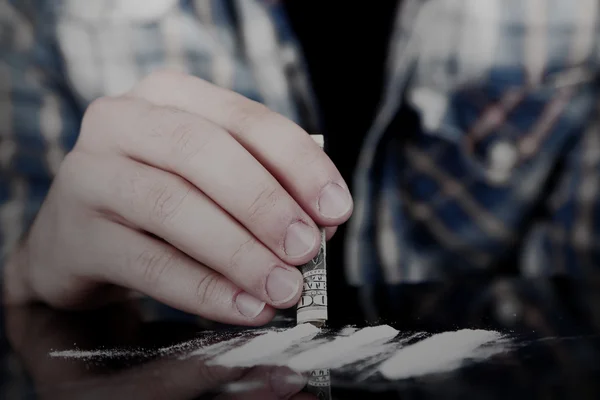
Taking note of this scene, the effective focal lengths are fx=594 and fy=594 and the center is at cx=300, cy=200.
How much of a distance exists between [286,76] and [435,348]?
1.00 m

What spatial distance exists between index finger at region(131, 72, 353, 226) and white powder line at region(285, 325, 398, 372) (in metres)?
0.14

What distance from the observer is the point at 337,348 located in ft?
2.04

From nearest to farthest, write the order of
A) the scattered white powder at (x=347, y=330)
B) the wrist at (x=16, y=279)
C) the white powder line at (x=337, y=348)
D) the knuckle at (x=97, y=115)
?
the white powder line at (x=337, y=348)
the scattered white powder at (x=347, y=330)
the knuckle at (x=97, y=115)
the wrist at (x=16, y=279)

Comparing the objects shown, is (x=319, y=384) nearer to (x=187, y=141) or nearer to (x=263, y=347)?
(x=263, y=347)

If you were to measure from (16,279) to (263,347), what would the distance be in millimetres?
788

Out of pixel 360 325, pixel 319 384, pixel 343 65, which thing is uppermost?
pixel 343 65

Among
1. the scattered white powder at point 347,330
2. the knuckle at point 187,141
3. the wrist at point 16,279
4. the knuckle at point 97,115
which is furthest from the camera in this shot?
the wrist at point 16,279

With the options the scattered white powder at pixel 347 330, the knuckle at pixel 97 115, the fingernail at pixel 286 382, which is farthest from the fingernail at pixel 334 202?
the knuckle at pixel 97 115

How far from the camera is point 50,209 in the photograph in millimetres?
1060

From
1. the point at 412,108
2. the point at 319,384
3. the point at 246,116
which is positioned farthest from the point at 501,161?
the point at 319,384

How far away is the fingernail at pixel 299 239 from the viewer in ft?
2.36

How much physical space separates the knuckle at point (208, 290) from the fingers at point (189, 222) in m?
0.02

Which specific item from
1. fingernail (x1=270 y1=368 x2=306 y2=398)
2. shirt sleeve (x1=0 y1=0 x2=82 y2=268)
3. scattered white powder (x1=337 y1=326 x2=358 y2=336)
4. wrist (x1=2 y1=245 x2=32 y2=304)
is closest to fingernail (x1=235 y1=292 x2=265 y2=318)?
scattered white powder (x1=337 y1=326 x2=358 y2=336)

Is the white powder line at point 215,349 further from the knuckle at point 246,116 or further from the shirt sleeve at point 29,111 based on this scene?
the shirt sleeve at point 29,111
